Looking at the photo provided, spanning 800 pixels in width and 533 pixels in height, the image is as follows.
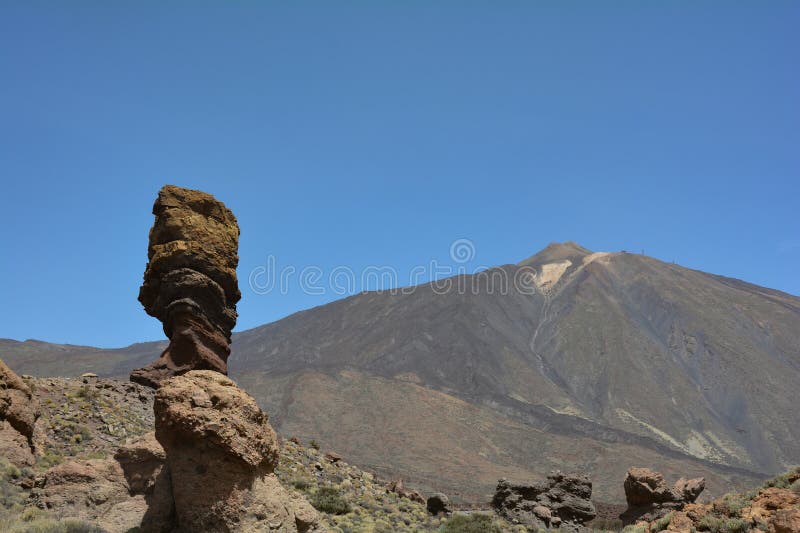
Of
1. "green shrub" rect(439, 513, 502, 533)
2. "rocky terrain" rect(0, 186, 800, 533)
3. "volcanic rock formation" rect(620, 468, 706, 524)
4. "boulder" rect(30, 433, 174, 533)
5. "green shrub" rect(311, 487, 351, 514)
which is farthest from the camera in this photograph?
"volcanic rock formation" rect(620, 468, 706, 524)

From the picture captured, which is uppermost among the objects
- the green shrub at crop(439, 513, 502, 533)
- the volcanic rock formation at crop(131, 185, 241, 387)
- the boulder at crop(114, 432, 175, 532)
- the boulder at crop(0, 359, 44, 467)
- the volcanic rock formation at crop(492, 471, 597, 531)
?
the volcanic rock formation at crop(131, 185, 241, 387)

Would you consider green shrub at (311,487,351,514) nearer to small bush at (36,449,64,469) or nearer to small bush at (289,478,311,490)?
small bush at (289,478,311,490)

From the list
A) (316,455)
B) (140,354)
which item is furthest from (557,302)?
(316,455)

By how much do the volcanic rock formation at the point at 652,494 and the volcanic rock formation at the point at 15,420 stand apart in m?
20.0

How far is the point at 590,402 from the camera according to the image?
92938 mm

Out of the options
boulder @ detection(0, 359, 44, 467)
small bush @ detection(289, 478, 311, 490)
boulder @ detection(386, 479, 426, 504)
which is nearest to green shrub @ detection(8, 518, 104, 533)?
boulder @ detection(0, 359, 44, 467)

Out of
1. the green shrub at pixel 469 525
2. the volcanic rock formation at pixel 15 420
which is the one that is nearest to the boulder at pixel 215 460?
the volcanic rock formation at pixel 15 420

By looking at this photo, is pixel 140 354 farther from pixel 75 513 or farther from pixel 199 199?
pixel 75 513

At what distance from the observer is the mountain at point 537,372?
63594 mm

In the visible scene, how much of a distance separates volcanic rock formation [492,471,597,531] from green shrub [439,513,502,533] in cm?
468

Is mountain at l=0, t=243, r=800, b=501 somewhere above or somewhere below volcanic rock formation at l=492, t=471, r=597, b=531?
above

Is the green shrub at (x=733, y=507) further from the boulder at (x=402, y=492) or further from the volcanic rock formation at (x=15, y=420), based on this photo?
the boulder at (x=402, y=492)

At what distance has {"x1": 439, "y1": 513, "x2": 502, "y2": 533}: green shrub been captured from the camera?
1886 cm

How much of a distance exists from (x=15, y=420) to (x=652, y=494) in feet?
69.3
